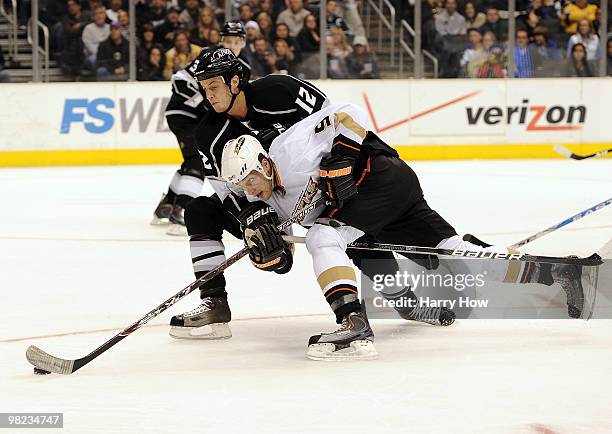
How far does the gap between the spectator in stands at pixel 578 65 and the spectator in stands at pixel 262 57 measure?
2.78m

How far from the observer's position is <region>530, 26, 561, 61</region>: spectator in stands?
10945 millimetres

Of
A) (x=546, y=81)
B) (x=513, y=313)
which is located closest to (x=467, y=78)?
(x=546, y=81)

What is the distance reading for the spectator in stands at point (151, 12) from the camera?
10.3 m

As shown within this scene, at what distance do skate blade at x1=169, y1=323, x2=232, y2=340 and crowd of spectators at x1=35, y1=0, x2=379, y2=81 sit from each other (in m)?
6.97

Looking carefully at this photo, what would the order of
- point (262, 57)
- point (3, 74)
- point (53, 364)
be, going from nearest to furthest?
1. point (53, 364)
2. point (3, 74)
3. point (262, 57)

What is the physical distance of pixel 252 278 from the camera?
4641 mm

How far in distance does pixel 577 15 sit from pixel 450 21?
1255 millimetres

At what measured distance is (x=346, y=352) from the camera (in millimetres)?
3158

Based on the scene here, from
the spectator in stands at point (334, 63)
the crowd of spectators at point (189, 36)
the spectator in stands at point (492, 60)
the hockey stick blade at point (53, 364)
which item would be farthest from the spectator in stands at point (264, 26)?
the hockey stick blade at point (53, 364)

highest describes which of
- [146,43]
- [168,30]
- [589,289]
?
[168,30]

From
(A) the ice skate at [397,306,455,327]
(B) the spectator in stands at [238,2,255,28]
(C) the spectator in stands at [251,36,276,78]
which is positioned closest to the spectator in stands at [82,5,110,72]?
(B) the spectator in stands at [238,2,255,28]

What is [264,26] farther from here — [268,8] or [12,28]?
[12,28]

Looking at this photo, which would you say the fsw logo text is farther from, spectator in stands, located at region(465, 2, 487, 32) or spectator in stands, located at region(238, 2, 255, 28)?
spectator in stands, located at region(465, 2, 487, 32)

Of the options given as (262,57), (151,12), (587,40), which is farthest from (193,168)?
(587,40)
